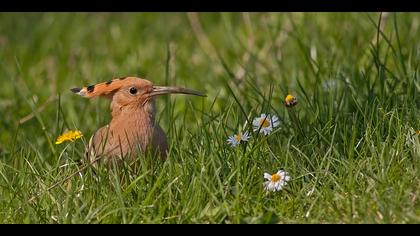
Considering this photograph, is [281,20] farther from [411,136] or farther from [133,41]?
[411,136]

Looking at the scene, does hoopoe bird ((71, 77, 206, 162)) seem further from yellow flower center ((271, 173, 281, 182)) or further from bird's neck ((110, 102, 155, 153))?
yellow flower center ((271, 173, 281, 182))

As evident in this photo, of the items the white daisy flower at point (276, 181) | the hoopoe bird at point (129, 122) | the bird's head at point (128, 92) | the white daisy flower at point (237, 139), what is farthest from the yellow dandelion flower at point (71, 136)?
the white daisy flower at point (276, 181)

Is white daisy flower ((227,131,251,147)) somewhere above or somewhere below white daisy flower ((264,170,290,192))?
above

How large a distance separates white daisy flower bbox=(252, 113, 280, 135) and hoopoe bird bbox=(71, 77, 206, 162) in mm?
463

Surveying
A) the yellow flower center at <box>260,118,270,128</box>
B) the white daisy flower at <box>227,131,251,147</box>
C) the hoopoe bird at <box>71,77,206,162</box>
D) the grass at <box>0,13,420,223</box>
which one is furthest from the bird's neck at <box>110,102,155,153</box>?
the yellow flower center at <box>260,118,270,128</box>

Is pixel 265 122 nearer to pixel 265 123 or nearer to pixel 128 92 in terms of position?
pixel 265 123

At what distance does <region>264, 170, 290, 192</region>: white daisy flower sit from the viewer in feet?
13.7

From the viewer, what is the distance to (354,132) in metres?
4.45

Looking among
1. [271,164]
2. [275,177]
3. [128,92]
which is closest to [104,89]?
[128,92]

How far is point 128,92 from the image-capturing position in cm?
539

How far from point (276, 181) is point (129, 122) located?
1.27 metres

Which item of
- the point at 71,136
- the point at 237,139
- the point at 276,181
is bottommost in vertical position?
the point at 71,136
